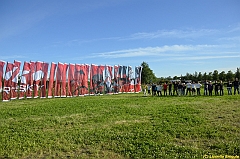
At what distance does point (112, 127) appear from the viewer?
32.0 feet

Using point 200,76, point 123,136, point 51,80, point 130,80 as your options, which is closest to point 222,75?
point 200,76

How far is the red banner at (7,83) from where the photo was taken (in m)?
21.3

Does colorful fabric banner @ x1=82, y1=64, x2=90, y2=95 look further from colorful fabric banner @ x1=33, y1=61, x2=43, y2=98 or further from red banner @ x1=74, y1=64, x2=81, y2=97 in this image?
colorful fabric banner @ x1=33, y1=61, x2=43, y2=98

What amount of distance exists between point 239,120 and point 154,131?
4535mm

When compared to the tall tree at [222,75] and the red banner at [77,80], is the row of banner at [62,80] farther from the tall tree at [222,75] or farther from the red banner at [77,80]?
the tall tree at [222,75]

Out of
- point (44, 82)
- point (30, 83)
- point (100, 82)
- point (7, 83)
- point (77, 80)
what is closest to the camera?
point (7, 83)

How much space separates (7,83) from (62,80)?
6.19 meters

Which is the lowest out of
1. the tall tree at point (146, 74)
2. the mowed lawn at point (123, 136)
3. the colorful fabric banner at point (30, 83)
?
the mowed lawn at point (123, 136)

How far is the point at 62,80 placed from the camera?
85.3 ft

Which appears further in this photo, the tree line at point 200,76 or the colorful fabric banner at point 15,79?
the tree line at point 200,76

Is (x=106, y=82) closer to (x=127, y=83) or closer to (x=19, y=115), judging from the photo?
(x=127, y=83)

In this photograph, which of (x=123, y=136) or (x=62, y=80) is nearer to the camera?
(x=123, y=136)

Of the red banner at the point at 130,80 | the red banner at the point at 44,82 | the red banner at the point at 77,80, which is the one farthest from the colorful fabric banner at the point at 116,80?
the red banner at the point at 44,82

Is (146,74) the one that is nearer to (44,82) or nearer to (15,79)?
(44,82)
